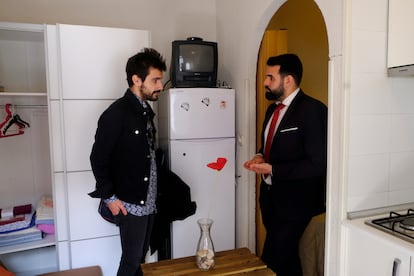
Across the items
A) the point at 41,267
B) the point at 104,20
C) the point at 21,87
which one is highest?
the point at 104,20

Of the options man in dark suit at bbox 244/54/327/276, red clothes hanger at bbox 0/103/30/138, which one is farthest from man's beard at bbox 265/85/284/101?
red clothes hanger at bbox 0/103/30/138

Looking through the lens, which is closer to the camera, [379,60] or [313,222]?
[379,60]

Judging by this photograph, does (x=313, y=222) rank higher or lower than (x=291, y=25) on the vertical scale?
lower

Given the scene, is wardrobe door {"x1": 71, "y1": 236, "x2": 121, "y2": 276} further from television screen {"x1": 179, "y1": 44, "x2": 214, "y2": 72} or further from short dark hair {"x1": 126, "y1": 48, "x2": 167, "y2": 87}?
television screen {"x1": 179, "y1": 44, "x2": 214, "y2": 72}

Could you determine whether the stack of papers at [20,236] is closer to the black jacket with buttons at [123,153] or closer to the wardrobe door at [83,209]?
the wardrobe door at [83,209]

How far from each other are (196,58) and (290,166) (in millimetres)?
1233

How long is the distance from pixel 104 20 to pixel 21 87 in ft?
2.88

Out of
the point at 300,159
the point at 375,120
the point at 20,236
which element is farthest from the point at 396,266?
the point at 20,236

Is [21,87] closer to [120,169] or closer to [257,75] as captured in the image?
[120,169]

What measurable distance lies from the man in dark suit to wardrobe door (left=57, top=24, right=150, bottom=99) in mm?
999

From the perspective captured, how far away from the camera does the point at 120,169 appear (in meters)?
1.84

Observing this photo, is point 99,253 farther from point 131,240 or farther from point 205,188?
point 205,188

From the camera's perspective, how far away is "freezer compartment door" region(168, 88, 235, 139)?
7.95 ft

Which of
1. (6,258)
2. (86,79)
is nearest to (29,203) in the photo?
(6,258)
